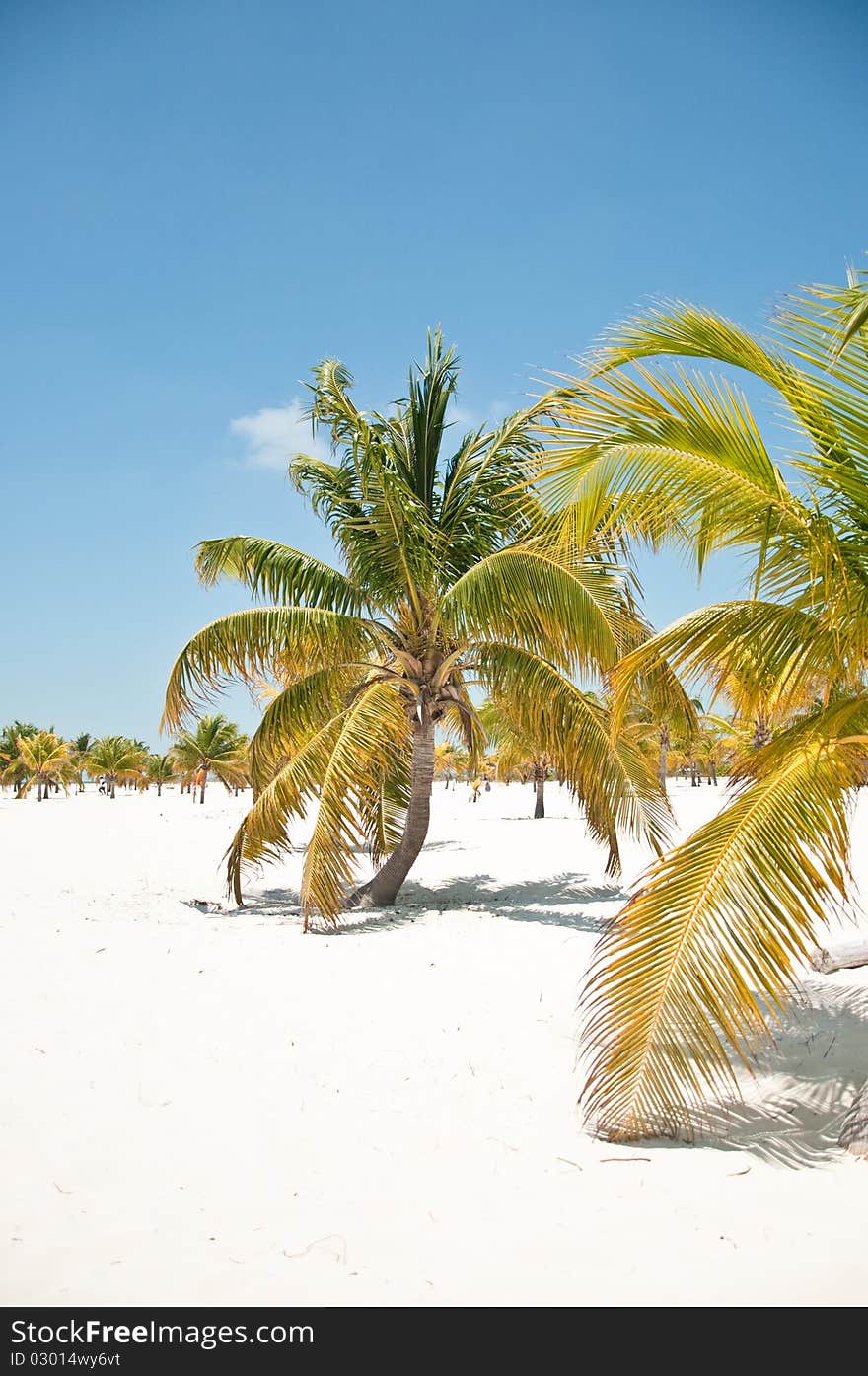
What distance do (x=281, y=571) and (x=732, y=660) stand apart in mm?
6169

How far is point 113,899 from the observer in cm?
872

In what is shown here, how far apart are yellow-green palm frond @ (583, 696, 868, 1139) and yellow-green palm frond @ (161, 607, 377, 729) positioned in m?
6.07

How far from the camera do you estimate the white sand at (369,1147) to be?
88.5 inches

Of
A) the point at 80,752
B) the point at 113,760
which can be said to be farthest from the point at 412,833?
the point at 80,752

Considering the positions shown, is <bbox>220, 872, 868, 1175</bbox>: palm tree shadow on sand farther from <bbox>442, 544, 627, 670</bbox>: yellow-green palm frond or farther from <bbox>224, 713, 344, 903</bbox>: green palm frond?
<bbox>442, 544, 627, 670</bbox>: yellow-green palm frond

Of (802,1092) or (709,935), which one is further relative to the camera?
(802,1092)

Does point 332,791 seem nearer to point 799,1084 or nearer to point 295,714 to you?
point 295,714

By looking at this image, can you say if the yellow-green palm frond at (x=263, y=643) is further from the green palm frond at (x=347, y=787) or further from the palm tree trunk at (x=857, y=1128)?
the palm tree trunk at (x=857, y=1128)

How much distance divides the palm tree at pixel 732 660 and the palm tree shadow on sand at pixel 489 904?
380cm

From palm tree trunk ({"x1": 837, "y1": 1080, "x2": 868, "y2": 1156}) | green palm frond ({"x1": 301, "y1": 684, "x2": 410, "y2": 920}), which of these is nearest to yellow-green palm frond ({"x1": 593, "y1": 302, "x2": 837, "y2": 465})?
palm tree trunk ({"x1": 837, "y1": 1080, "x2": 868, "y2": 1156})

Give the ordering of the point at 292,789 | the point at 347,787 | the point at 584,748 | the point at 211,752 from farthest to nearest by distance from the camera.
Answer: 1. the point at 211,752
2. the point at 584,748
3. the point at 292,789
4. the point at 347,787

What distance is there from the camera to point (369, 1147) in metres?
3.11

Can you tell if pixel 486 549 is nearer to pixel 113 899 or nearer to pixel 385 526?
pixel 385 526

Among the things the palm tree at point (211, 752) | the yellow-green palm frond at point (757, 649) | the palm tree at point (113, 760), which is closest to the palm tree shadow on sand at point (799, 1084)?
the yellow-green palm frond at point (757, 649)
